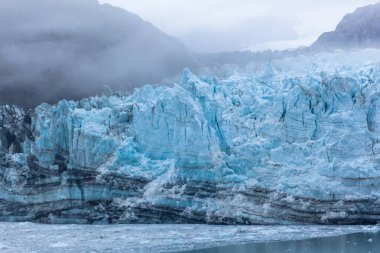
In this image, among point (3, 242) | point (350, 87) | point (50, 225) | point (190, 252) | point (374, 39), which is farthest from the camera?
point (374, 39)

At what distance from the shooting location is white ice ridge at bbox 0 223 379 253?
44.9ft

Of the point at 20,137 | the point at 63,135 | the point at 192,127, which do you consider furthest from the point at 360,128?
the point at 20,137

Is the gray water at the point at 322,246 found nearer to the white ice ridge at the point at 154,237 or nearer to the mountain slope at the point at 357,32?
the white ice ridge at the point at 154,237

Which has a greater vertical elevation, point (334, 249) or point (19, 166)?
point (19, 166)

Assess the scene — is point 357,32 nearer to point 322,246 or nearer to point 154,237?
point 154,237

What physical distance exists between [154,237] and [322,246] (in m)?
4.32

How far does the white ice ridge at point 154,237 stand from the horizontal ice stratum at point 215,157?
763 mm

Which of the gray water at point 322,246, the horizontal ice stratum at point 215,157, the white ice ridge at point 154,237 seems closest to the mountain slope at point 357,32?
the horizontal ice stratum at point 215,157

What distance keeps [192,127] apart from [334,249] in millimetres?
6373

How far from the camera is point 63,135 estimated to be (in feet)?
64.0

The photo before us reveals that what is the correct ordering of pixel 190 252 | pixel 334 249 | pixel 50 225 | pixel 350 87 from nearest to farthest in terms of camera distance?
pixel 334 249 < pixel 190 252 < pixel 350 87 < pixel 50 225

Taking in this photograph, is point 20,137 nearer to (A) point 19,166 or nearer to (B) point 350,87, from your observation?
(A) point 19,166

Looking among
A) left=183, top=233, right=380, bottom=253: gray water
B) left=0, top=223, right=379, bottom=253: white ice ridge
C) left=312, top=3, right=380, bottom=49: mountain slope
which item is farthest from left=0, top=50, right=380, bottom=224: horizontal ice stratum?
left=312, top=3, right=380, bottom=49: mountain slope

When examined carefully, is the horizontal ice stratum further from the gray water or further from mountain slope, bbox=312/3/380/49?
mountain slope, bbox=312/3/380/49
